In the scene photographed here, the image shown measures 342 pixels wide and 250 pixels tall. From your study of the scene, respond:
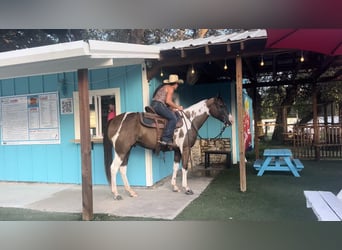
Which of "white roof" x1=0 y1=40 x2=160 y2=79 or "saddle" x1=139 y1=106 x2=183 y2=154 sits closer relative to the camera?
"white roof" x1=0 y1=40 x2=160 y2=79

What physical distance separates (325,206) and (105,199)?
3367mm

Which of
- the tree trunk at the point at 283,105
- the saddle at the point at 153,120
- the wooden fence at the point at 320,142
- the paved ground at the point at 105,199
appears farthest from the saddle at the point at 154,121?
the tree trunk at the point at 283,105

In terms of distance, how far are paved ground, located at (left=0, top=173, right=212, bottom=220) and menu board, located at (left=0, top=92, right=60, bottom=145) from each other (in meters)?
1.02

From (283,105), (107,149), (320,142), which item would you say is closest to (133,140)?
(107,149)

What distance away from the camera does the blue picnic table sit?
6.44 metres

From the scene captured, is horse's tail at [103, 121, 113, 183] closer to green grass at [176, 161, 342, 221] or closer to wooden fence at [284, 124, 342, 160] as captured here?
green grass at [176, 161, 342, 221]

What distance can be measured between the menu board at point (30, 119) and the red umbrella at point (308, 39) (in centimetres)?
473

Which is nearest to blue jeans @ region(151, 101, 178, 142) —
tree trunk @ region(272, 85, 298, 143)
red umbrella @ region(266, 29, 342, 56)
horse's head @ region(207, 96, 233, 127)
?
horse's head @ region(207, 96, 233, 127)

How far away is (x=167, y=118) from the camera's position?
532 cm

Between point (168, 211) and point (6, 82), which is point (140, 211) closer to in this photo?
point (168, 211)

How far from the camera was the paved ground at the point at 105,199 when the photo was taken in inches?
172

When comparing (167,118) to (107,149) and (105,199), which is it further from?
(105,199)
